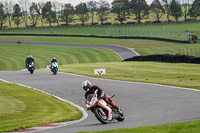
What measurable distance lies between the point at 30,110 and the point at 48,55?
55.2 meters

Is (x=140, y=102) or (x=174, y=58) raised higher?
(x=140, y=102)

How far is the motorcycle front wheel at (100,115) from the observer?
13.6 metres

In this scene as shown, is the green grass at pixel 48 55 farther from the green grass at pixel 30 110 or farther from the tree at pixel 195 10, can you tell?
the tree at pixel 195 10

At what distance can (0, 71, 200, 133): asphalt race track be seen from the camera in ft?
43.1

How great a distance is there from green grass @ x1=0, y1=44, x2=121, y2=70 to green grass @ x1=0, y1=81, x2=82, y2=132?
3848cm

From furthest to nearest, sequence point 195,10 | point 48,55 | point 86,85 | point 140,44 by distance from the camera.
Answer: point 195,10 < point 140,44 < point 48,55 < point 86,85

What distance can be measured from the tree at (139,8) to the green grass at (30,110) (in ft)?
450

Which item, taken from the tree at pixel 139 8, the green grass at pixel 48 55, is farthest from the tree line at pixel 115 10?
the green grass at pixel 48 55

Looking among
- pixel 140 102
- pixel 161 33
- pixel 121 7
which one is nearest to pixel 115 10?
pixel 121 7

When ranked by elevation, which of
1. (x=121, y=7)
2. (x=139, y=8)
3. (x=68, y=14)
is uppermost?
(x=121, y=7)

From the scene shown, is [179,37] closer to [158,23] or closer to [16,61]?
[16,61]

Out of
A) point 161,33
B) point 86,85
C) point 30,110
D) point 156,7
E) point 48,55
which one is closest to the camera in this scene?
point 86,85

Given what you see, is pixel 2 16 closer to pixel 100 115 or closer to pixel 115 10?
pixel 115 10

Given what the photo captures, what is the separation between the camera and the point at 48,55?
71.7 metres
